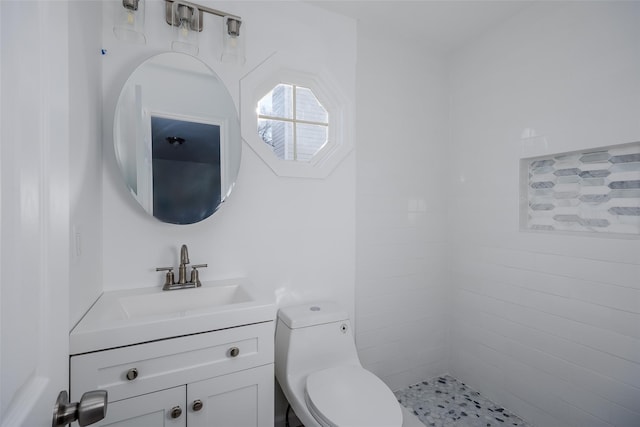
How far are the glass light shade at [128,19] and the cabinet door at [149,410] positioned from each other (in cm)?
153

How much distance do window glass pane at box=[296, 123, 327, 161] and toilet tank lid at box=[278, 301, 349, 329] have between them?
92 cm

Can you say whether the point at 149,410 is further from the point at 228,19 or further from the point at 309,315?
the point at 228,19

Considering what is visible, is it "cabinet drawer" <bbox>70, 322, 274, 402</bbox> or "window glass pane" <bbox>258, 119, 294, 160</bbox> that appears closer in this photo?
"cabinet drawer" <bbox>70, 322, 274, 402</bbox>

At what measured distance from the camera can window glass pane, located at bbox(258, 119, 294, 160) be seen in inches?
72.1

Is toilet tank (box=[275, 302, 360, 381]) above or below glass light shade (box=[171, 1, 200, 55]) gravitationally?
below

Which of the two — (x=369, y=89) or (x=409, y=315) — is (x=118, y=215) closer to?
(x=369, y=89)

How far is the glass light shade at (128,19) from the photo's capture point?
137 centimetres

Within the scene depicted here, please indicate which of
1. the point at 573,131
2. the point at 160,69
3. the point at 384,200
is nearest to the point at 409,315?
the point at 384,200

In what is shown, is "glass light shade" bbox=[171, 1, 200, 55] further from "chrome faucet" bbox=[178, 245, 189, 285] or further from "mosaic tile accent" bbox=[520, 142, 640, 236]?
"mosaic tile accent" bbox=[520, 142, 640, 236]

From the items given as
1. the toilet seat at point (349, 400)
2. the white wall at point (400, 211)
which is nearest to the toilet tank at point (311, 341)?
the toilet seat at point (349, 400)

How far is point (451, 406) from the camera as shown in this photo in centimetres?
202

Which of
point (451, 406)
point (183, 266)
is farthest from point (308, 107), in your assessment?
point (451, 406)

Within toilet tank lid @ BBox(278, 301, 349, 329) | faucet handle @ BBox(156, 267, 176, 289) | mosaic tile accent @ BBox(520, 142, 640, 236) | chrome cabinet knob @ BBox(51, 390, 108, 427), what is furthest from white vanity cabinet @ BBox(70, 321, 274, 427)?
mosaic tile accent @ BBox(520, 142, 640, 236)

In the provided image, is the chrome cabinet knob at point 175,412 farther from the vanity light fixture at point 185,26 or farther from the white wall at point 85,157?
the vanity light fixture at point 185,26
